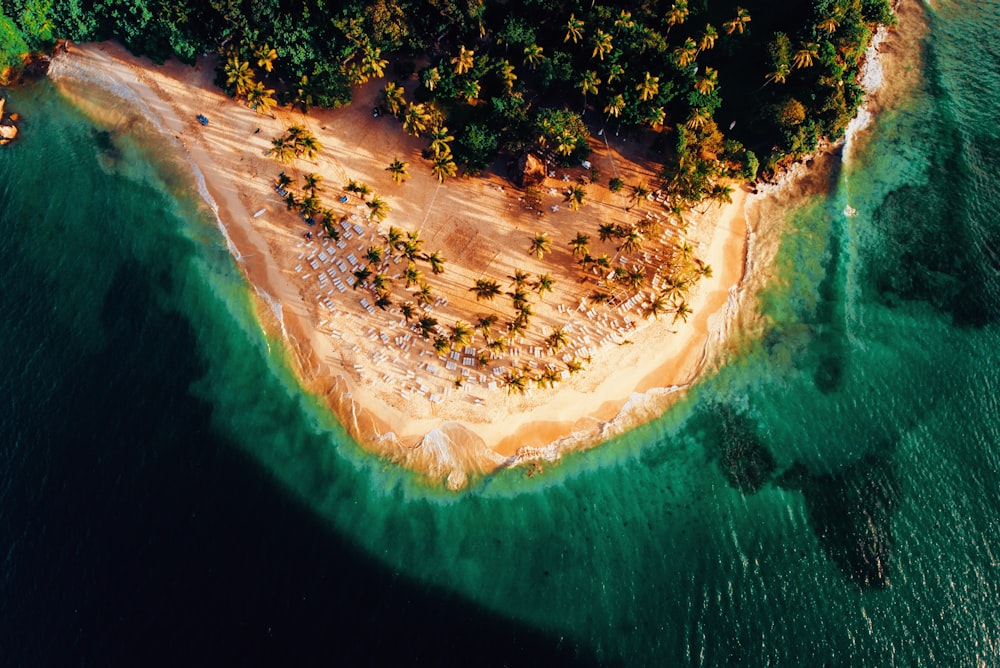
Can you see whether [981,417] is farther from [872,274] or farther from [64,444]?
[64,444]

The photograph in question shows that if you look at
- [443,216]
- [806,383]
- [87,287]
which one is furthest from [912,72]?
[87,287]

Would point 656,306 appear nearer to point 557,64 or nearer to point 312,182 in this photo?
point 557,64

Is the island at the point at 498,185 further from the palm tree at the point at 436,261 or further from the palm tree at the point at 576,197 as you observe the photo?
the palm tree at the point at 576,197

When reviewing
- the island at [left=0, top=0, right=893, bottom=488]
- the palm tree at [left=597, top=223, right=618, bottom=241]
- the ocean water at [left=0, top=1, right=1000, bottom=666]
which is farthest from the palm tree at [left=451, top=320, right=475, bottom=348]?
the palm tree at [left=597, top=223, right=618, bottom=241]

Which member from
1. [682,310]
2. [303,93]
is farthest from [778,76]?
[303,93]

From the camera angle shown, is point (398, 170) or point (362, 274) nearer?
point (362, 274)
